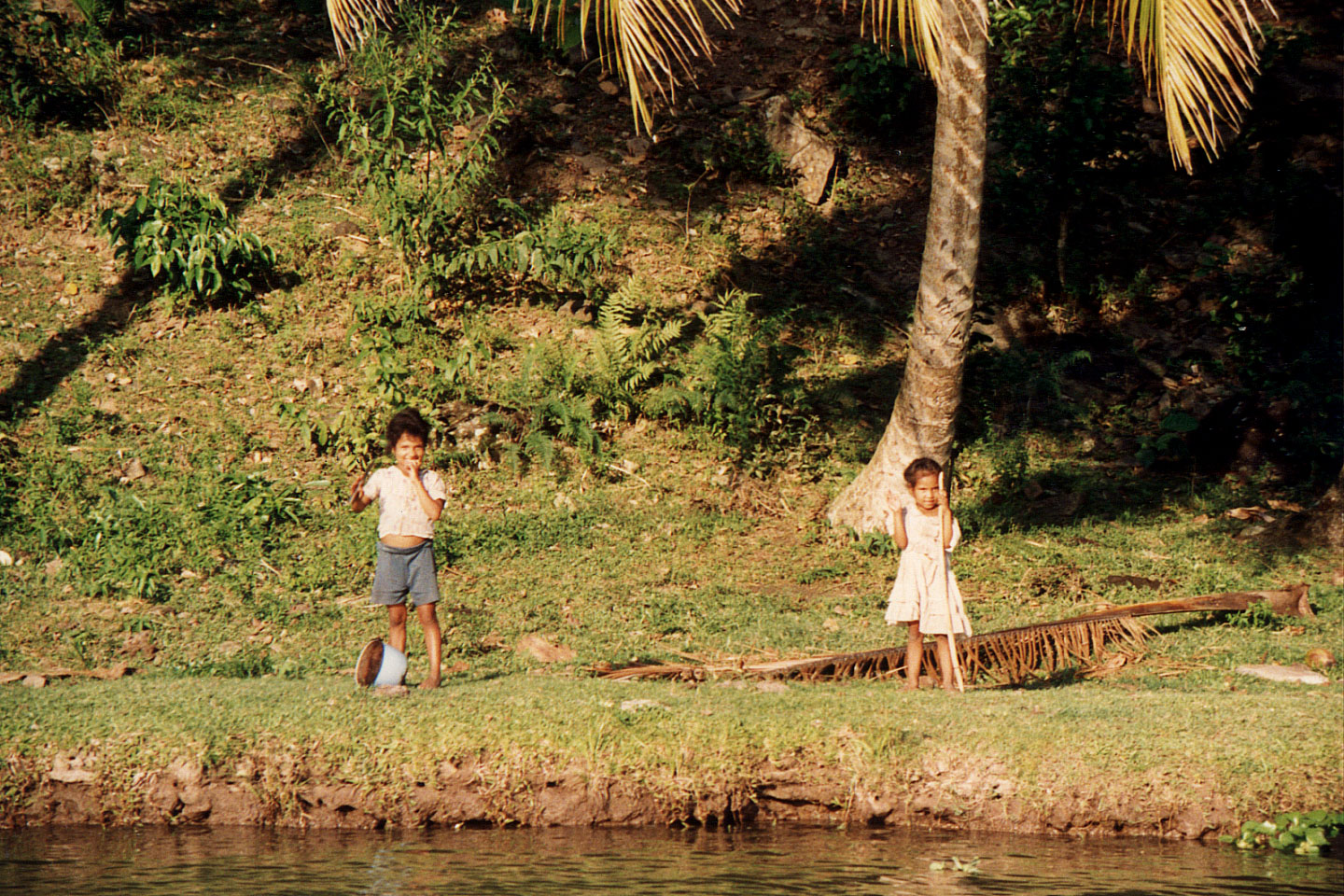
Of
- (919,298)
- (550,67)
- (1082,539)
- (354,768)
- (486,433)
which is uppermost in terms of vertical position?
(550,67)

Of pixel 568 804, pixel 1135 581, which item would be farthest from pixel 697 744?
pixel 1135 581

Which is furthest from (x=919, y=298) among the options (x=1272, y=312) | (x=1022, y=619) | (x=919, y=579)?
(x=1272, y=312)

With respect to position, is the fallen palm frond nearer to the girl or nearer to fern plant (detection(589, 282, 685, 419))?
the girl

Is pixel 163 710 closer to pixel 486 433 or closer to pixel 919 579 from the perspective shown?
pixel 919 579

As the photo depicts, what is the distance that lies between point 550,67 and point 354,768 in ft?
36.4

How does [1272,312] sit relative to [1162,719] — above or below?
above

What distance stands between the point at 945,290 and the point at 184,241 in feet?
21.9

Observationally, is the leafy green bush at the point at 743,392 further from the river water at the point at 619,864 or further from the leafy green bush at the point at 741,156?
the river water at the point at 619,864

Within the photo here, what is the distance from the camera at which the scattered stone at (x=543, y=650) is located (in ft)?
21.7

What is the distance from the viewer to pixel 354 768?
184 inches

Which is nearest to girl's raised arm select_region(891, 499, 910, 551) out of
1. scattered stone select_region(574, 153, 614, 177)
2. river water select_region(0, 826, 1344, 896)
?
river water select_region(0, 826, 1344, 896)

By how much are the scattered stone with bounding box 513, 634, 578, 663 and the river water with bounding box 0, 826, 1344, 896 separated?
2030 millimetres

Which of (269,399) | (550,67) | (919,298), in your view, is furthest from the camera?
(550,67)

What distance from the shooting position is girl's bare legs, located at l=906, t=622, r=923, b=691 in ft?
19.4
